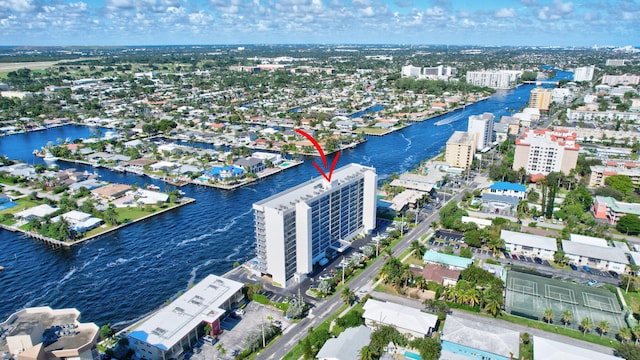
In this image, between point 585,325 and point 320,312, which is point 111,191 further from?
point 585,325

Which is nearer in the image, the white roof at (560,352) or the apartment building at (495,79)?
the white roof at (560,352)

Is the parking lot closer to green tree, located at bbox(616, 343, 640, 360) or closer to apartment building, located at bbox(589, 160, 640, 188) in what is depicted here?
green tree, located at bbox(616, 343, 640, 360)

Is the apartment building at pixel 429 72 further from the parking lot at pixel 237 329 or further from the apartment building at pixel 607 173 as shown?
the parking lot at pixel 237 329

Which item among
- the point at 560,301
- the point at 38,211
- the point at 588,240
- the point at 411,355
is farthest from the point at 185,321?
the point at 588,240

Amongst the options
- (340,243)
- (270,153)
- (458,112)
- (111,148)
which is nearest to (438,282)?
(340,243)

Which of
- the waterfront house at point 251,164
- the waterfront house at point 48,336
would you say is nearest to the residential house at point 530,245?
the waterfront house at point 48,336

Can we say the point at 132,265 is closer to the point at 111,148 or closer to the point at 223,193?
the point at 223,193
